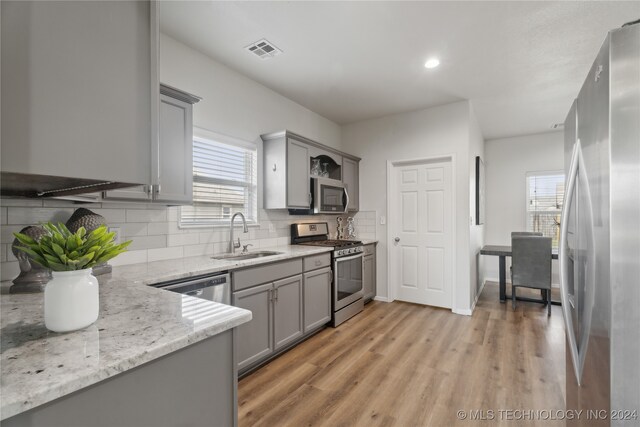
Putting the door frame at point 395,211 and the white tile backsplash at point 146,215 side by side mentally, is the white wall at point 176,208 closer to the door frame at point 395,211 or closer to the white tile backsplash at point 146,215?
the white tile backsplash at point 146,215

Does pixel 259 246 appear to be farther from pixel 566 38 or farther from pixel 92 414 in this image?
pixel 566 38

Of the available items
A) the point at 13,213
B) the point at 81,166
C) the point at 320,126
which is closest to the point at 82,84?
the point at 81,166

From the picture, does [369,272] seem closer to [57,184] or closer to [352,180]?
[352,180]

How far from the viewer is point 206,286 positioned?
2004 millimetres

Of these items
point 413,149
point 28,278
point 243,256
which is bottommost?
point 243,256

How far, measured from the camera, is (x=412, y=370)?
8.02ft

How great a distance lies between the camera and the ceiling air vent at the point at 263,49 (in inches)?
101

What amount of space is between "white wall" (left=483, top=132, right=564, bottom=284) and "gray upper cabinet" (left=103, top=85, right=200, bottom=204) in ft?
18.4

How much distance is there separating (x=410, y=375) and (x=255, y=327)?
131 centimetres

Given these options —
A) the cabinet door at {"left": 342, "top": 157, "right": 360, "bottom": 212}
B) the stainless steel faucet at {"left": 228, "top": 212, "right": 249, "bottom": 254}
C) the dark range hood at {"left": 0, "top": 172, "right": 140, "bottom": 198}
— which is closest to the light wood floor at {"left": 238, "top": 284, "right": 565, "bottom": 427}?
the stainless steel faucet at {"left": 228, "top": 212, "right": 249, "bottom": 254}

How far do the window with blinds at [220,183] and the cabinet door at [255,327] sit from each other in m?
0.86

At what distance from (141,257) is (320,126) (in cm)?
306

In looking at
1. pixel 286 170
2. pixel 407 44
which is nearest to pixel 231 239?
pixel 286 170

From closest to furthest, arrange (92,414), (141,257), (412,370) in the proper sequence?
(92,414), (141,257), (412,370)
